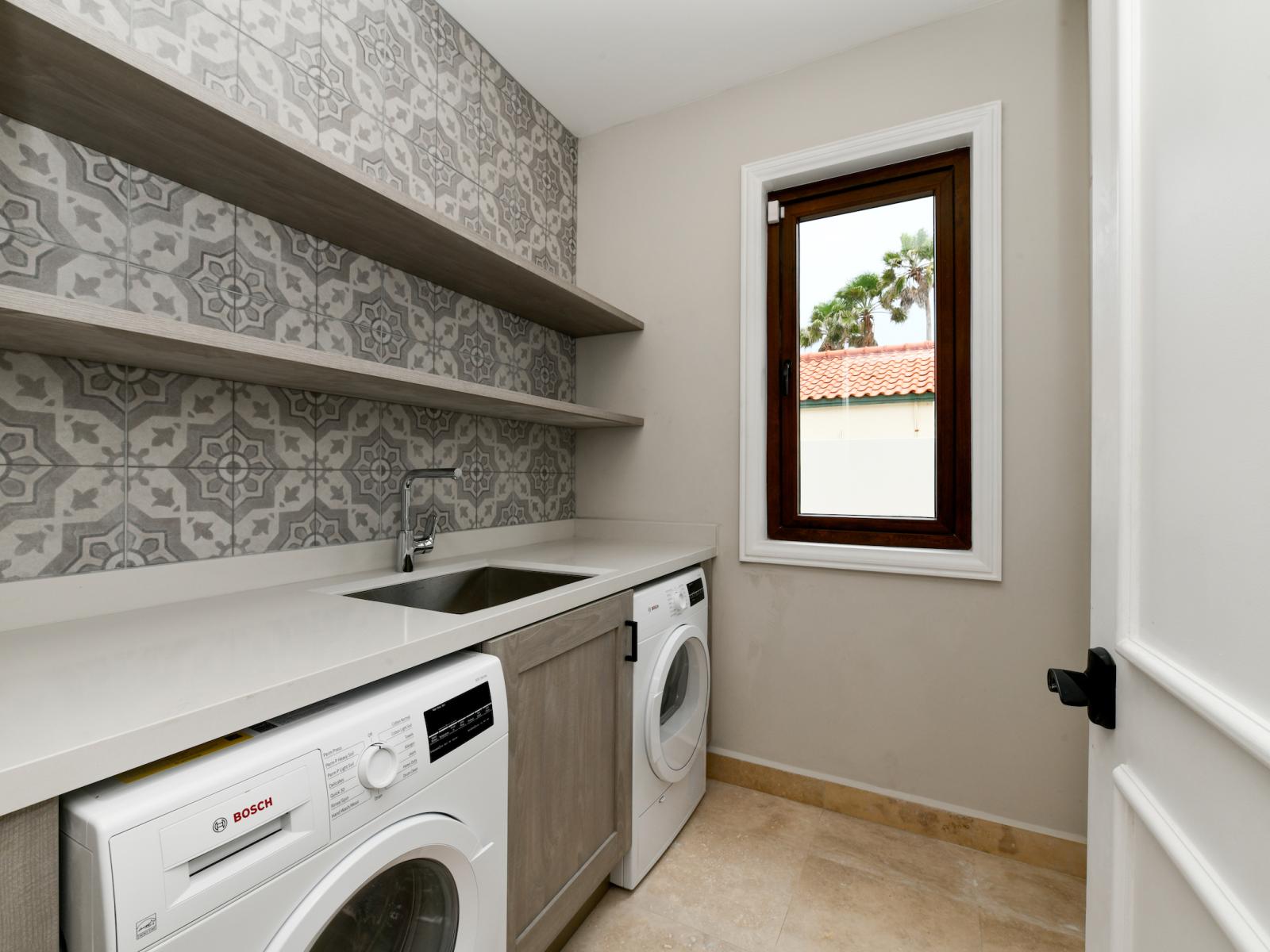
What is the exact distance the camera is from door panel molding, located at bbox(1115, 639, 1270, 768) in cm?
39

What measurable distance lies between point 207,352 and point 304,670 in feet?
2.07

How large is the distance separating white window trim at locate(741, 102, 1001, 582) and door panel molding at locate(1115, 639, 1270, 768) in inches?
54.6

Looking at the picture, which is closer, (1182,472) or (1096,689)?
(1182,472)

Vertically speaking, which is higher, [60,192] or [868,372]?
[60,192]

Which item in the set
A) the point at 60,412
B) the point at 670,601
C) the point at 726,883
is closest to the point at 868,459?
the point at 670,601

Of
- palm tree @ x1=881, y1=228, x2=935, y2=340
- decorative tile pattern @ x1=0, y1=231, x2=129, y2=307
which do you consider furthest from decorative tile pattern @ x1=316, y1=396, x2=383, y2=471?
palm tree @ x1=881, y1=228, x2=935, y2=340

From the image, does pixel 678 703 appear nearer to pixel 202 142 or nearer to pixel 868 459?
pixel 868 459

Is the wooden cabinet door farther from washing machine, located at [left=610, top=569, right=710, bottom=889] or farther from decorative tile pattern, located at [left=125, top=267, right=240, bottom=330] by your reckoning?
decorative tile pattern, located at [left=125, top=267, right=240, bottom=330]

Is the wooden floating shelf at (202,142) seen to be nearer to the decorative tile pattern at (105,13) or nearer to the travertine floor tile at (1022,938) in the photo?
the decorative tile pattern at (105,13)

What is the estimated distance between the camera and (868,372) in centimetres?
210

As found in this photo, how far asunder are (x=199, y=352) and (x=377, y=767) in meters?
0.79

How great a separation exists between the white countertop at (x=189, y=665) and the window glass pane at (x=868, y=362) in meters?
1.14

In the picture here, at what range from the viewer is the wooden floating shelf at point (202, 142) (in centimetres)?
86

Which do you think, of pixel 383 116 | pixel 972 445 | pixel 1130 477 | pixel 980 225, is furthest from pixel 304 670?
pixel 980 225
